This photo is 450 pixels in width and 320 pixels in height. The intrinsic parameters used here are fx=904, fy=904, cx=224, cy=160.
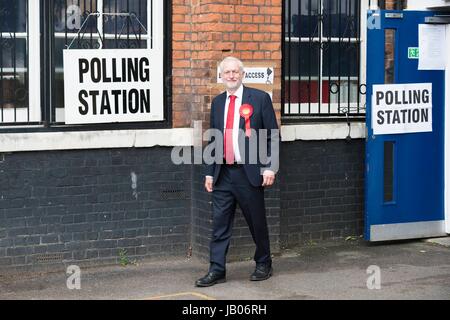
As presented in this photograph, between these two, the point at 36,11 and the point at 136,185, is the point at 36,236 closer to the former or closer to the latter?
the point at 136,185

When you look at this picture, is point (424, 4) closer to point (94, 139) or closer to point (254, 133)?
point (254, 133)

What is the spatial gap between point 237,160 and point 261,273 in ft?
3.57

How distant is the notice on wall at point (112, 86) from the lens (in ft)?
A: 28.6

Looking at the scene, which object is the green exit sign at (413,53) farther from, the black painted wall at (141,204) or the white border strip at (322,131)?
the black painted wall at (141,204)

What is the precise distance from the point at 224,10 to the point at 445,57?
2.79 meters

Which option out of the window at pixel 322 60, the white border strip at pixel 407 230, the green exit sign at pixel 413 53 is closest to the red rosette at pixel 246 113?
the window at pixel 322 60

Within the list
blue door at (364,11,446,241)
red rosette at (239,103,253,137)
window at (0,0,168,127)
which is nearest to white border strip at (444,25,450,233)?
blue door at (364,11,446,241)

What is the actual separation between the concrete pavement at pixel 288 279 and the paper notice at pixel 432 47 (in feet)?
6.66

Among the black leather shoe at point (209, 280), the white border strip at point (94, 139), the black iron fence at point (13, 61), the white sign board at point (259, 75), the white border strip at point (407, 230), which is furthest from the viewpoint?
the white border strip at point (407, 230)

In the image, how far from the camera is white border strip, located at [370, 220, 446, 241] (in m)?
9.77

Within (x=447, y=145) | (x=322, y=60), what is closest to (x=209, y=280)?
(x=322, y=60)

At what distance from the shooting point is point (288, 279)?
8.31 m

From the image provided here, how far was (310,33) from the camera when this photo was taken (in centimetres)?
978

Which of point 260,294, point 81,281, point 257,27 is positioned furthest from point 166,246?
point 257,27
